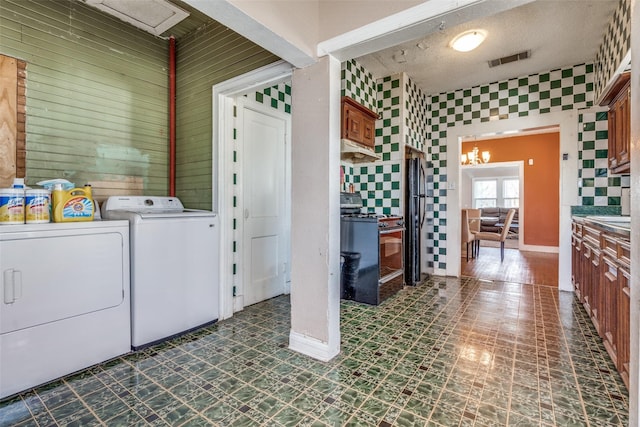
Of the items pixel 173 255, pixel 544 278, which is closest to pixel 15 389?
pixel 173 255

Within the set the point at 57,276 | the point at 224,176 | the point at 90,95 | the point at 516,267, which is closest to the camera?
the point at 57,276

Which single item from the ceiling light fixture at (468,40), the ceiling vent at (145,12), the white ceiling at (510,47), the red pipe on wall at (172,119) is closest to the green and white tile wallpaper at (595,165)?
the white ceiling at (510,47)

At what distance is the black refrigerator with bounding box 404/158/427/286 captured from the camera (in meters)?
3.90

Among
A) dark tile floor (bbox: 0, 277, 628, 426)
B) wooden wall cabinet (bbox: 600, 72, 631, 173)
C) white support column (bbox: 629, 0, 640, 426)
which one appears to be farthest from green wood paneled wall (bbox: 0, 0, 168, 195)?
wooden wall cabinet (bbox: 600, 72, 631, 173)

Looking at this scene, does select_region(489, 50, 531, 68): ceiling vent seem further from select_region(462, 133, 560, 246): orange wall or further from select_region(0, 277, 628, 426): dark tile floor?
select_region(462, 133, 560, 246): orange wall

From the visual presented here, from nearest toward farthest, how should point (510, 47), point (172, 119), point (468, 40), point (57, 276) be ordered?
1. point (57, 276)
2. point (468, 40)
3. point (172, 119)
4. point (510, 47)

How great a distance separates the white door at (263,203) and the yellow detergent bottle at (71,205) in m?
1.27

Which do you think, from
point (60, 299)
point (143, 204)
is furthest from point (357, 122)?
point (60, 299)

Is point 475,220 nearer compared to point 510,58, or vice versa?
point 510,58

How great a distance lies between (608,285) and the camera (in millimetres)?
2008

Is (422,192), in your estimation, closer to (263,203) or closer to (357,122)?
(357,122)

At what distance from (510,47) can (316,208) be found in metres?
3.00

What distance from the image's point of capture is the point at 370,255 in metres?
3.11

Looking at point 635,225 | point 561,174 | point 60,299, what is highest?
point 561,174
